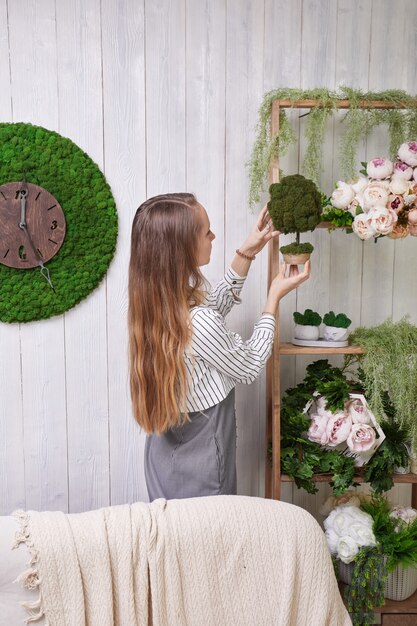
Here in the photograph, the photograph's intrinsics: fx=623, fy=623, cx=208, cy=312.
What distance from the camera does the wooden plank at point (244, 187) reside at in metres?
2.21

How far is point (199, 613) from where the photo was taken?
1440mm

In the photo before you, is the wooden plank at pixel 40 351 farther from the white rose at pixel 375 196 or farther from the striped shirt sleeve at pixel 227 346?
the white rose at pixel 375 196

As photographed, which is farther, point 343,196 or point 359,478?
point 359,478

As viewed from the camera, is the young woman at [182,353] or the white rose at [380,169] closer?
the young woman at [182,353]

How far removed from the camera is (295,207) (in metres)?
1.83

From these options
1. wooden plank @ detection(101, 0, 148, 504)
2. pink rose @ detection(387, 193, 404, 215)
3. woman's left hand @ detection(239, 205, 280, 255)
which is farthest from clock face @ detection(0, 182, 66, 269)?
pink rose @ detection(387, 193, 404, 215)

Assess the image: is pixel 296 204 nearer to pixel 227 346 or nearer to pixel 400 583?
pixel 227 346

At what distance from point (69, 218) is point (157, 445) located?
0.87 meters

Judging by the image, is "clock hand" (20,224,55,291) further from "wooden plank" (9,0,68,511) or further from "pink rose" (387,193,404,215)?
"pink rose" (387,193,404,215)

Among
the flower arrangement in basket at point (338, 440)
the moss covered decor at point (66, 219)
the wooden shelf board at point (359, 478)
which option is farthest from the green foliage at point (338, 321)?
Result: the moss covered decor at point (66, 219)

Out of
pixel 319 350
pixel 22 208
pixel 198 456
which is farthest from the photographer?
pixel 22 208

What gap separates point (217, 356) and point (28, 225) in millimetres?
908

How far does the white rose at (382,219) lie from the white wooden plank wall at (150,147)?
46cm

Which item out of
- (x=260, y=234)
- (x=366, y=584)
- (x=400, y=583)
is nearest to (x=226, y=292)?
(x=260, y=234)
